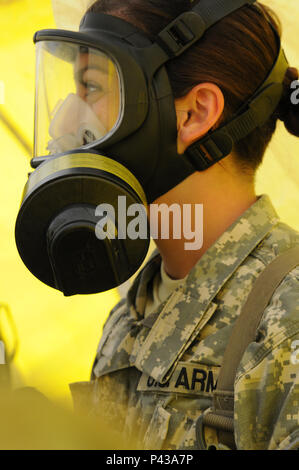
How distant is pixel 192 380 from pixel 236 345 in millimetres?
135

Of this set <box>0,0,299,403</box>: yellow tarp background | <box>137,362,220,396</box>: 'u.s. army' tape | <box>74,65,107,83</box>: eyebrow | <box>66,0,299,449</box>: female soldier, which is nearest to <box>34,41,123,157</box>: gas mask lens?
<box>74,65,107,83</box>: eyebrow

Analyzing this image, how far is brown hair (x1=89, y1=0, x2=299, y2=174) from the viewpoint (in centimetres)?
114

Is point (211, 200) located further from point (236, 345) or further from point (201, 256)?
point (236, 345)

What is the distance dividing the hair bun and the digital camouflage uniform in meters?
0.17

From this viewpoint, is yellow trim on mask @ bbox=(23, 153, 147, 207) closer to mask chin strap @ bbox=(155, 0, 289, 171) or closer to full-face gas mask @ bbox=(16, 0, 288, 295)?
full-face gas mask @ bbox=(16, 0, 288, 295)

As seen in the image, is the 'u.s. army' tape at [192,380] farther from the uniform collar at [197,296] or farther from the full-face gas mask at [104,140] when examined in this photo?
the full-face gas mask at [104,140]

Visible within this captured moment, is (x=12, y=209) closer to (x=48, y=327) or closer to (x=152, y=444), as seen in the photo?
(x=48, y=327)

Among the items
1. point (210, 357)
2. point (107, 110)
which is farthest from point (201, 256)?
point (107, 110)

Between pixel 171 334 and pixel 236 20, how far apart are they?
1.94 feet

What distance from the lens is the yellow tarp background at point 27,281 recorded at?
2.14 metres

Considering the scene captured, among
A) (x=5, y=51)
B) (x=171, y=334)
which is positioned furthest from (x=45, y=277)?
(x=5, y=51)

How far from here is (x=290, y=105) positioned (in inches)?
49.3

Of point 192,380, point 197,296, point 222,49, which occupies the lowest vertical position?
point 192,380
